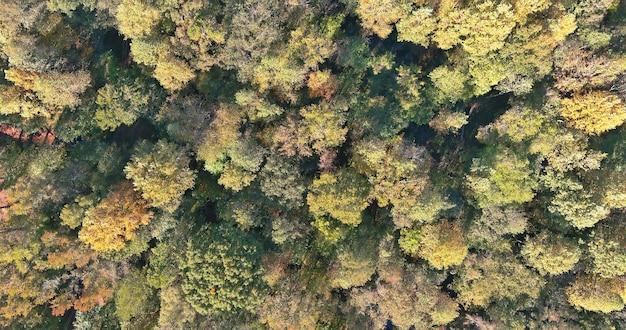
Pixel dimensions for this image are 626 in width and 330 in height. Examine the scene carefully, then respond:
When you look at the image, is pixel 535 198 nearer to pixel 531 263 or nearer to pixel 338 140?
pixel 531 263

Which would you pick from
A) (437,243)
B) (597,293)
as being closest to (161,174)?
(437,243)

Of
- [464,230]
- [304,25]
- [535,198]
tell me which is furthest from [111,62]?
[535,198]

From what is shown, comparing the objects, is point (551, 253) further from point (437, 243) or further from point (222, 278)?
point (222, 278)

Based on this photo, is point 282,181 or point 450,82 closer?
point 282,181

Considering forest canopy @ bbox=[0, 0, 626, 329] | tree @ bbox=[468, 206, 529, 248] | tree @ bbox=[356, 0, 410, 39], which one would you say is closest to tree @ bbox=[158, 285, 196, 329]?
forest canopy @ bbox=[0, 0, 626, 329]

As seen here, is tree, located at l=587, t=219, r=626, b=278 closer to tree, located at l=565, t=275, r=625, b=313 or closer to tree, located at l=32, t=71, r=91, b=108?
tree, located at l=565, t=275, r=625, b=313

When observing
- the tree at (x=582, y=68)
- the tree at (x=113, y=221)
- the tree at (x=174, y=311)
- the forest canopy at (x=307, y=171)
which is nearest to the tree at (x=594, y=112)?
the forest canopy at (x=307, y=171)

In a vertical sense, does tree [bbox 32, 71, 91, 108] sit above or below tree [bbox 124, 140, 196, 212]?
above
